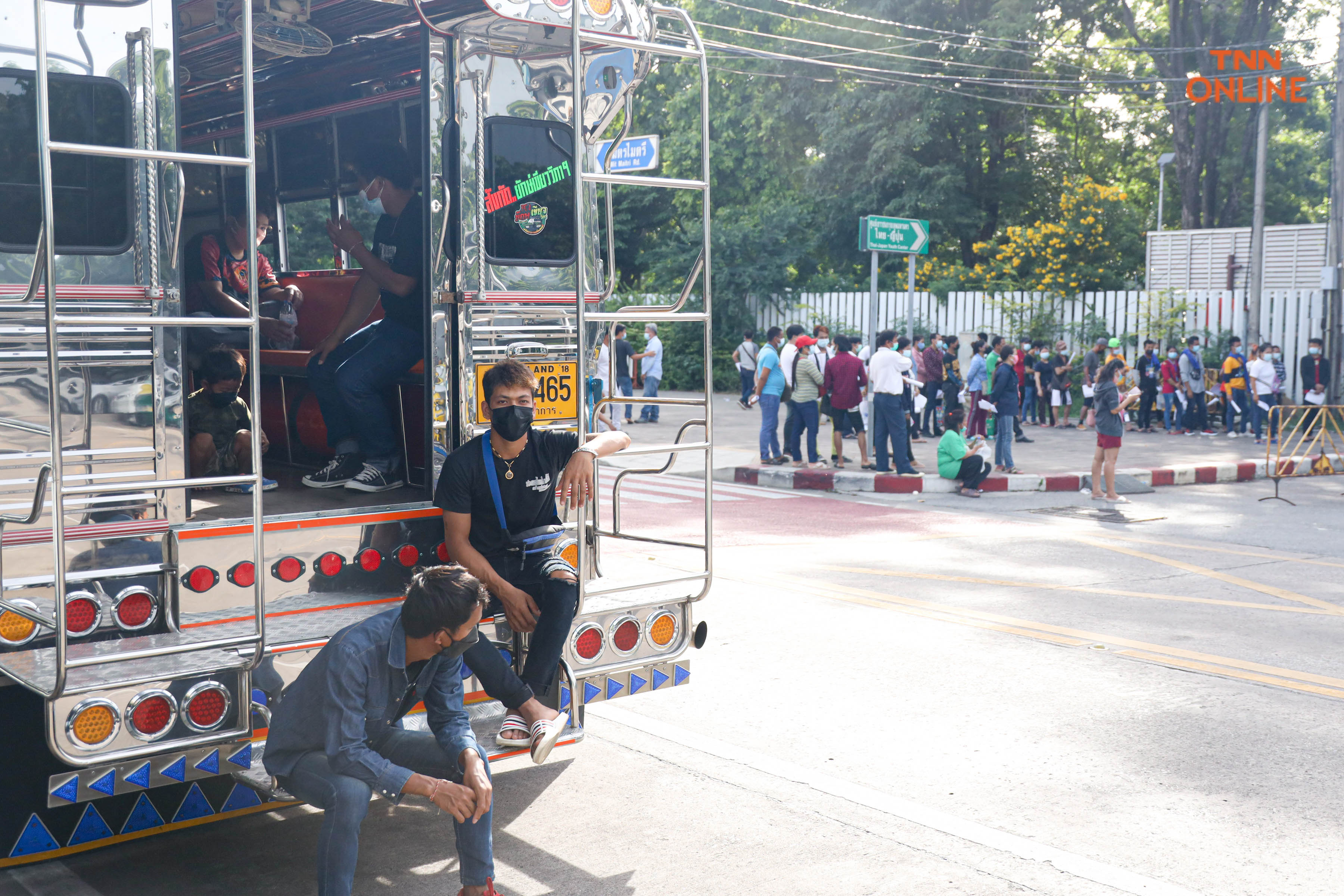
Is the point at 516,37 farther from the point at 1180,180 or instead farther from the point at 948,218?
the point at 1180,180

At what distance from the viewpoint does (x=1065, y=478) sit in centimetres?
1572

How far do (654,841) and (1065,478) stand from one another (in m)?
12.1

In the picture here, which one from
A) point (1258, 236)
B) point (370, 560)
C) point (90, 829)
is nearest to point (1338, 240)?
point (1258, 236)

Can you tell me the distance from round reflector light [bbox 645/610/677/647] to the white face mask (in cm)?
242

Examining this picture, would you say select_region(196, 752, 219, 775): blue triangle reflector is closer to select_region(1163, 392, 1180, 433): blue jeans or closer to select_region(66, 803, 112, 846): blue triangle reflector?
select_region(66, 803, 112, 846): blue triangle reflector

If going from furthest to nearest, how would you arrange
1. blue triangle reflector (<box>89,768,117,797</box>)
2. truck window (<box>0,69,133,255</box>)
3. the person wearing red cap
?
the person wearing red cap
truck window (<box>0,69,133,255</box>)
blue triangle reflector (<box>89,768,117,797</box>)

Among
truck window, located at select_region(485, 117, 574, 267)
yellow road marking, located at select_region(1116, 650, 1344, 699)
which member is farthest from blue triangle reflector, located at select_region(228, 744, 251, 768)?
yellow road marking, located at select_region(1116, 650, 1344, 699)

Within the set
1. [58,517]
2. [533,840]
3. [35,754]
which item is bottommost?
[533,840]

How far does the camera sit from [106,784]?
3.63 meters

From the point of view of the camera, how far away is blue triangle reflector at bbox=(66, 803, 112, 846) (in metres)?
4.15

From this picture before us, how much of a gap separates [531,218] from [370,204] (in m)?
1.42

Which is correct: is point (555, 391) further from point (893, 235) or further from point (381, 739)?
point (893, 235)

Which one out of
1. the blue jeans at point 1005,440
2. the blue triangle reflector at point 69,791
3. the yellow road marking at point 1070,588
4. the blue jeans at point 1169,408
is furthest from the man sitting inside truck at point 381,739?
the blue jeans at point 1169,408

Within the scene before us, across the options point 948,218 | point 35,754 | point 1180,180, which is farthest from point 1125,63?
point 35,754
